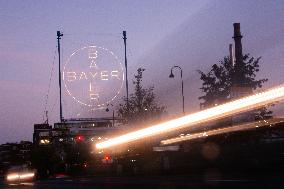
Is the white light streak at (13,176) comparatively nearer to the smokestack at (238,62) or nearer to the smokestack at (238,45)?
the smokestack at (238,62)

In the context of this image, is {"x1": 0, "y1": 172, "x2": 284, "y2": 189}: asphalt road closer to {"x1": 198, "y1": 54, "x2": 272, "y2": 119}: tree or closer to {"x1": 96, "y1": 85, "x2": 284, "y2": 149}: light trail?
{"x1": 96, "y1": 85, "x2": 284, "y2": 149}: light trail

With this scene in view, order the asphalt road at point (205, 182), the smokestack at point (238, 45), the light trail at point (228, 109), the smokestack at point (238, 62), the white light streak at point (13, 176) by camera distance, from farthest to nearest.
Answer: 1. the smokestack at point (238, 45)
2. the smokestack at point (238, 62)
3. the white light streak at point (13, 176)
4. the asphalt road at point (205, 182)
5. the light trail at point (228, 109)

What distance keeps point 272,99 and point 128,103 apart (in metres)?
66.7

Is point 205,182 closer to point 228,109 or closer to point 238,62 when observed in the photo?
point 228,109

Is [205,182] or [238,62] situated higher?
[238,62]

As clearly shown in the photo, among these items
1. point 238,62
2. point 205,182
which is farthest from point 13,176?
point 238,62

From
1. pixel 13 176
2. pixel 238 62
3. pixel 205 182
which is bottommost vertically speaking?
pixel 13 176

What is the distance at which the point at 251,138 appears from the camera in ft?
177

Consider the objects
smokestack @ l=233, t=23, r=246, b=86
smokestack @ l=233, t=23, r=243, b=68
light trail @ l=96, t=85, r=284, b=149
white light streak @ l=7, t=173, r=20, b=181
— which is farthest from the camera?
smokestack @ l=233, t=23, r=243, b=68

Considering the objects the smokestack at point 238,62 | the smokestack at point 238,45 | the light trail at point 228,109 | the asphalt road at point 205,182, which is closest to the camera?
the light trail at point 228,109

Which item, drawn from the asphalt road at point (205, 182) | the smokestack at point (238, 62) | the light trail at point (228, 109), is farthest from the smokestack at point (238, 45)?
the asphalt road at point (205, 182)

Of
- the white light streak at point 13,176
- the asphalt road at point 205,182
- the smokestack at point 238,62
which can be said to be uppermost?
the smokestack at point 238,62

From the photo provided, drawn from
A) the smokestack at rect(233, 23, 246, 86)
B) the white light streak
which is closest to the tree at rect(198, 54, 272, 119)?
the smokestack at rect(233, 23, 246, 86)

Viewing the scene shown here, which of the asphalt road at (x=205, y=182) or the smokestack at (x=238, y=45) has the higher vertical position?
the smokestack at (x=238, y=45)
